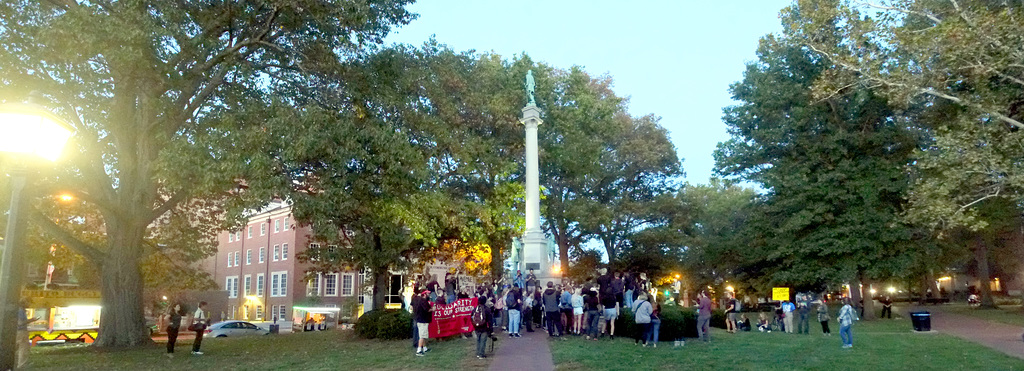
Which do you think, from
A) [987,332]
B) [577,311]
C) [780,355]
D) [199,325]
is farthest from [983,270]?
[199,325]

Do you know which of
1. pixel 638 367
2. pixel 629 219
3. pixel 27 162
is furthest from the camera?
pixel 629 219

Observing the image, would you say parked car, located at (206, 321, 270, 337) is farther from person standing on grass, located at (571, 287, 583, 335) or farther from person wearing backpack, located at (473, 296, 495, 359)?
person wearing backpack, located at (473, 296, 495, 359)

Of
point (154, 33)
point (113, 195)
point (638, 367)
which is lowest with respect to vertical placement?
point (638, 367)

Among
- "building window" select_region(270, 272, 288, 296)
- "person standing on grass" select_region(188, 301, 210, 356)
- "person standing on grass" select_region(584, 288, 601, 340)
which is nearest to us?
"person standing on grass" select_region(188, 301, 210, 356)

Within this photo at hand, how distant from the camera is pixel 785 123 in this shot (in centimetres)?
3666

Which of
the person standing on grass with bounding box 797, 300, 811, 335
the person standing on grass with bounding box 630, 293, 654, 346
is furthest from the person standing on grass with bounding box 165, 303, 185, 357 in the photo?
the person standing on grass with bounding box 797, 300, 811, 335

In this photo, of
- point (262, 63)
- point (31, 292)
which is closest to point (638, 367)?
point (262, 63)

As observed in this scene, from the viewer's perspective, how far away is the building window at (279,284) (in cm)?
5652

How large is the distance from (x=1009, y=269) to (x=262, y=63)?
2551 inches

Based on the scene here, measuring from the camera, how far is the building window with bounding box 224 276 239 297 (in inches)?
2518

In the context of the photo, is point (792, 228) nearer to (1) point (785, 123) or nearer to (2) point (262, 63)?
(1) point (785, 123)

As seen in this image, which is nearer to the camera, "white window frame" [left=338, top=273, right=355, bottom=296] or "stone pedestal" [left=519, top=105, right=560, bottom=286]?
"stone pedestal" [left=519, top=105, right=560, bottom=286]

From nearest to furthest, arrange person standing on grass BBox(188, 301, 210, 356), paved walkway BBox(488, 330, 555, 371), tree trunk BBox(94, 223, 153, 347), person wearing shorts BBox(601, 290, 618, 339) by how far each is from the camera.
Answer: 1. paved walkway BBox(488, 330, 555, 371)
2. person standing on grass BBox(188, 301, 210, 356)
3. person wearing shorts BBox(601, 290, 618, 339)
4. tree trunk BBox(94, 223, 153, 347)

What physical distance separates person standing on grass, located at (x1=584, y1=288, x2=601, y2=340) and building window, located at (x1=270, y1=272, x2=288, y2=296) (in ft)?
137
